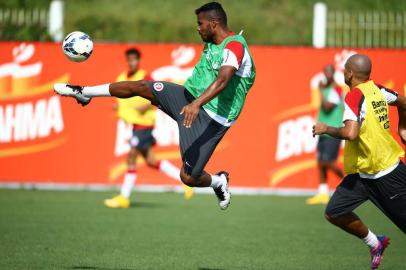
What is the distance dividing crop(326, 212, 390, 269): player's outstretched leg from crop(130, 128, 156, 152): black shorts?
290 inches

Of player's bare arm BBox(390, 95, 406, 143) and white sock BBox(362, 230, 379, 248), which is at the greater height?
player's bare arm BBox(390, 95, 406, 143)

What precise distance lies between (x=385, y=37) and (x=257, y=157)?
166 inches

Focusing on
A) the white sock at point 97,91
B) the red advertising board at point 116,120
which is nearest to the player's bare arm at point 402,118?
the white sock at point 97,91

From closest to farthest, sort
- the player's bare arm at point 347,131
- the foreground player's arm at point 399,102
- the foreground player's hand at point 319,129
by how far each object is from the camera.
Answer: the foreground player's hand at point 319,129 < the player's bare arm at point 347,131 < the foreground player's arm at point 399,102

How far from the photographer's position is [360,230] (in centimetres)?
966

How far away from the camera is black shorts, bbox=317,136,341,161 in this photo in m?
18.0

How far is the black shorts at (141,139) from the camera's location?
16.6m

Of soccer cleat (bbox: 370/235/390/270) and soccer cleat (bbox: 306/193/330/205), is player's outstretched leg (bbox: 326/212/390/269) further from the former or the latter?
soccer cleat (bbox: 306/193/330/205)

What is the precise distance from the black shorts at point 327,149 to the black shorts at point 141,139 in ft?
11.7

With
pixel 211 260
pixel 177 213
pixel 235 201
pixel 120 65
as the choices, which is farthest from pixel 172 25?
pixel 211 260

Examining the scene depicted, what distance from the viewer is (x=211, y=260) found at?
1073 centimetres

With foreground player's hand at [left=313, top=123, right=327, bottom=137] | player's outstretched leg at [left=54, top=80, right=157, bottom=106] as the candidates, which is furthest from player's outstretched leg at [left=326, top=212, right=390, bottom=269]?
player's outstretched leg at [left=54, top=80, right=157, bottom=106]

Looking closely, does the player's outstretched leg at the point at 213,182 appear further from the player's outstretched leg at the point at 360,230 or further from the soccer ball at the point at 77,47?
the soccer ball at the point at 77,47

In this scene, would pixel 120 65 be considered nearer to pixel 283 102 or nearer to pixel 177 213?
pixel 283 102
